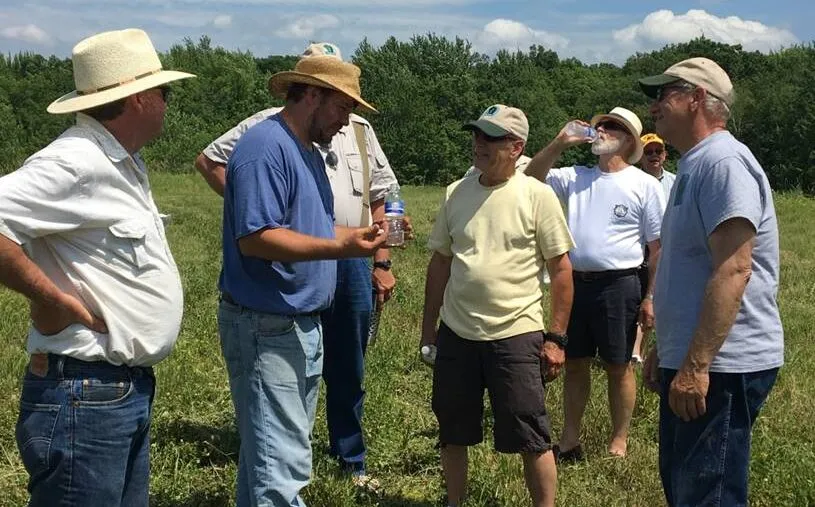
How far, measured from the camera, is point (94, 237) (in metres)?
2.38

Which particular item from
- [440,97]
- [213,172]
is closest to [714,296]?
[213,172]

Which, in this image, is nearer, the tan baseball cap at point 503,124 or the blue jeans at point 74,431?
the blue jeans at point 74,431

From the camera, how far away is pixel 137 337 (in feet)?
8.07

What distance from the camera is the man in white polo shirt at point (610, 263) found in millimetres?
4574

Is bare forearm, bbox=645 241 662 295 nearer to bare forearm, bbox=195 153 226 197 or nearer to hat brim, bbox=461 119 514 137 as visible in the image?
hat brim, bbox=461 119 514 137

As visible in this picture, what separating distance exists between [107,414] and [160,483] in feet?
5.90

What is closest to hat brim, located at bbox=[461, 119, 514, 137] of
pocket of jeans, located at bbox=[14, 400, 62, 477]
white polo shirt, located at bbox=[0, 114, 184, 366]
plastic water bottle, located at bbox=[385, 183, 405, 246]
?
plastic water bottle, located at bbox=[385, 183, 405, 246]

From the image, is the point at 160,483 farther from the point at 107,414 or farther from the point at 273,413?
the point at 107,414

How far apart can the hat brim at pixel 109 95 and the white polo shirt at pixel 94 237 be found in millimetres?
55

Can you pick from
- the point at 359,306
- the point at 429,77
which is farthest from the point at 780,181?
the point at 359,306

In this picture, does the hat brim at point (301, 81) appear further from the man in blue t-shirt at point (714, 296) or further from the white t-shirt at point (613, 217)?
the white t-shirt at point (613, 217)

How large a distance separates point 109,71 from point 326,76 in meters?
0.83

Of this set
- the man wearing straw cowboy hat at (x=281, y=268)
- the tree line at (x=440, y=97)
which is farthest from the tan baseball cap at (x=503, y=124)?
the tree line at (x=440, y=97)

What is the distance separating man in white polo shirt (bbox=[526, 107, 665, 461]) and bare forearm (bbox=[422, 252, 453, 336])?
1.00 meters
